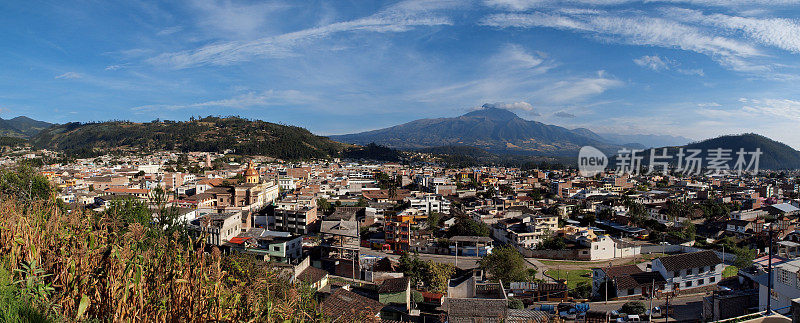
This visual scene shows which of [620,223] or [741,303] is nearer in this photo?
[741,303]

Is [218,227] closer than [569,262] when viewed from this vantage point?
Yes

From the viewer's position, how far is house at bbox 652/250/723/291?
10016mm

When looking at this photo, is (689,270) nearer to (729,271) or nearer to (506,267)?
(729,271)

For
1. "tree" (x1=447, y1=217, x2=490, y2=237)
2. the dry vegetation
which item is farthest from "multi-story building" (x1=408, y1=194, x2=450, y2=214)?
the dry vegetation

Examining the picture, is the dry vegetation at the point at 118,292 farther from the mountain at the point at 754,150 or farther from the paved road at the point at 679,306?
the mountain at the point at 754,150

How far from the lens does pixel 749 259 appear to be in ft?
38.7

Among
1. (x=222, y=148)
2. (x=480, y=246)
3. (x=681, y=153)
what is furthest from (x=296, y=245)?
(x=681, y=153)

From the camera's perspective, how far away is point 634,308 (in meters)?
8.35

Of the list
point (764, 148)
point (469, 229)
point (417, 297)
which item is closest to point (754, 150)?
point (764, 148)

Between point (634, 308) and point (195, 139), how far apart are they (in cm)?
5865

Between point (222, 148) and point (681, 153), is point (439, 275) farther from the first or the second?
point (681, 153)

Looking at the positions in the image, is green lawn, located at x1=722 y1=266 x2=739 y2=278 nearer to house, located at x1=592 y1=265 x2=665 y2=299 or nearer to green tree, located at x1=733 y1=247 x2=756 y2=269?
green tree, located at x1=733 y1=247 x2=756 y2=269

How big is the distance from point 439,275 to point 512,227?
6.58 meters

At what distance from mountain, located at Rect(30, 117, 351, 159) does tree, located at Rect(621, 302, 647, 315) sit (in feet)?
153
